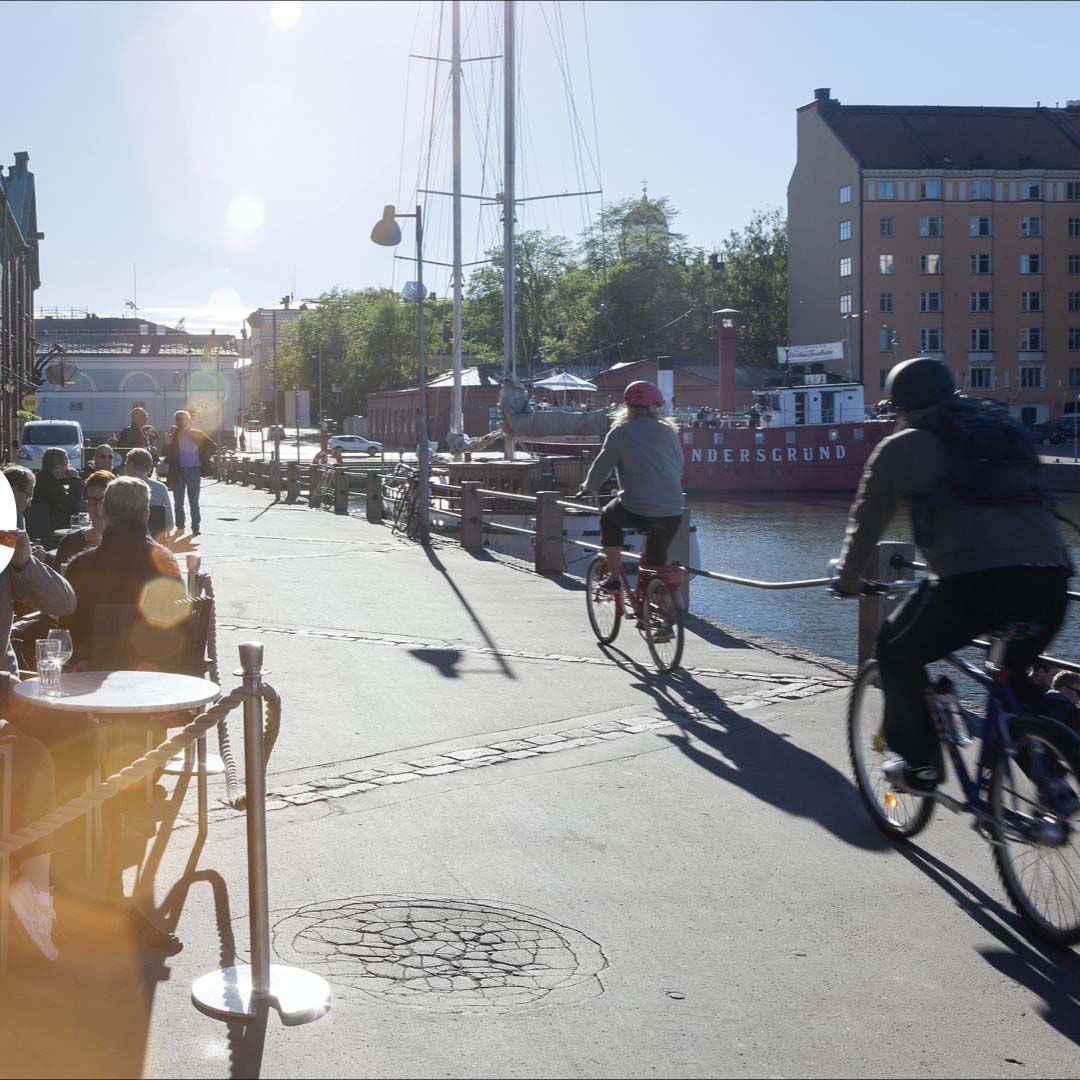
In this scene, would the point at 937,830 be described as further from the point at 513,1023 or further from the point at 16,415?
the point at 16,415

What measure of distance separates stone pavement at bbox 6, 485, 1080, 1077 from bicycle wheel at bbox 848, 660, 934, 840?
4.0 inches

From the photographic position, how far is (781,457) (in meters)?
55.1

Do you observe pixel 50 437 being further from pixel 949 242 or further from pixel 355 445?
pixel 949 242

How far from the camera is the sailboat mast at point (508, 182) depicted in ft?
117

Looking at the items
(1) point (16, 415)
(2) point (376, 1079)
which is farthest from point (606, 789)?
(1) point (16, 415)

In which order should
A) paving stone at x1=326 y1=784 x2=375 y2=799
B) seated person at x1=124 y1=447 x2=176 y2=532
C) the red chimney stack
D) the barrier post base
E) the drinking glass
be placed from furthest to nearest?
the red chimney stack, seated person at x1=124 y1=447 x2=176 y2=532, paving stone at x1=326 y1=784 x2=375 y2=799, the drinking glass, the barrier post base

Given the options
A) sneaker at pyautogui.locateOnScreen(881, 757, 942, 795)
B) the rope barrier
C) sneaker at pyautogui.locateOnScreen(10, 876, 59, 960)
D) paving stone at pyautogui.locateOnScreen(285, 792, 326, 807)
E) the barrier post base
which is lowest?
paving stone at pyautogui.locateOnScreen(285, 792, 326, 807)

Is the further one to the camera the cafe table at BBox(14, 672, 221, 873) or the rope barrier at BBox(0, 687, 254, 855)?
the cafe table at BBox(14, 672, 221, 873)

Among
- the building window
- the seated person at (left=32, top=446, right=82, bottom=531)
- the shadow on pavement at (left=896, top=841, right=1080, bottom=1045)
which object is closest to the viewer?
the shadow on pavement at (left=896, top=841, right=1080, bottom=1045)

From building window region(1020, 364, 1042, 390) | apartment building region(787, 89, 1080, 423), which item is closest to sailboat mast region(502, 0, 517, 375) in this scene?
apartment building region(787, 89, 1080, 423)

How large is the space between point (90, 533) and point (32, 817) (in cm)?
547

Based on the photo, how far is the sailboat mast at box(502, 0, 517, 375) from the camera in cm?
3566

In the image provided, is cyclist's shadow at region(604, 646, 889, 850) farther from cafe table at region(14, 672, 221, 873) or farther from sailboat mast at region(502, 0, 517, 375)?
sailboat mast at region(502, 0, 517, 375)

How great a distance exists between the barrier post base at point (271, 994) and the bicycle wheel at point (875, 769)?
2404 mm
